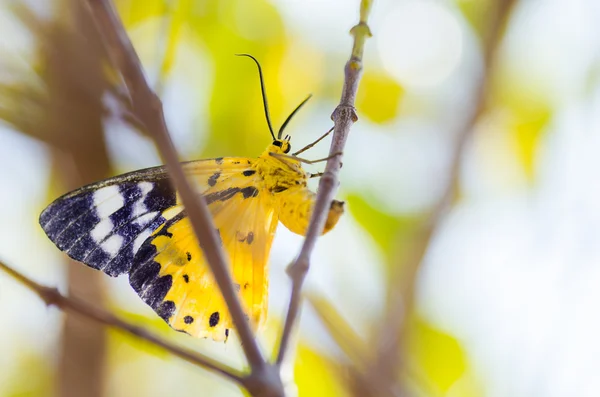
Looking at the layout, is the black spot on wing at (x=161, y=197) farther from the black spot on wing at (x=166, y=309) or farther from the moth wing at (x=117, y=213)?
the black spot on wing at (x=166, y=309)

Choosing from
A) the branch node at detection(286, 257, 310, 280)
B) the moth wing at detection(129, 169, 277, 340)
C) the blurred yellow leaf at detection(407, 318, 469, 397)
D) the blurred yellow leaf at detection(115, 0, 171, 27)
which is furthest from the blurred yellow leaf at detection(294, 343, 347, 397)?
the branch node at detection(286, 257, 310, 280)

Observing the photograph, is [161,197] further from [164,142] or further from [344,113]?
[164,142]

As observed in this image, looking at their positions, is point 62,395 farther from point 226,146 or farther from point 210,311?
point 226,146

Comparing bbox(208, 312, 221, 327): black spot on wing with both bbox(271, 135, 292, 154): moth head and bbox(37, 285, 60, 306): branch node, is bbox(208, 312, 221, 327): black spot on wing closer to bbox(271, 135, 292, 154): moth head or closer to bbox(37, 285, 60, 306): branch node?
bbox(271, 135, 292, 154): moth head

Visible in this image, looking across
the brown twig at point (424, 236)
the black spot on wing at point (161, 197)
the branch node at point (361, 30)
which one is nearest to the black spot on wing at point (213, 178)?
the black spot on wing at point (161, 197)

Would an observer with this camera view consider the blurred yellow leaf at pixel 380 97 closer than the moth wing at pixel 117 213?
No
